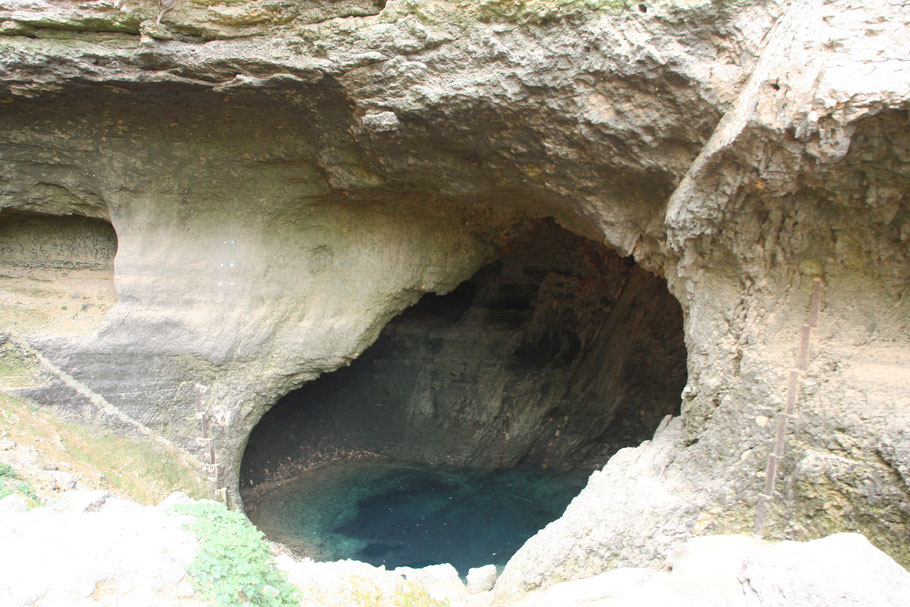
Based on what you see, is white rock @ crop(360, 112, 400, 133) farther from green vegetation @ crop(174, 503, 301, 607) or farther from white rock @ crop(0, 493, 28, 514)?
white rock @ crop(0, 493, 28, 514)

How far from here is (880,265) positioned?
108 inches

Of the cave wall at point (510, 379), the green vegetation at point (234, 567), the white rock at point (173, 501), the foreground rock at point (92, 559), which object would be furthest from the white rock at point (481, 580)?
the cave wall at point (510, 379)

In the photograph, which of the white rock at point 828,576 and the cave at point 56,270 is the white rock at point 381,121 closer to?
the cave at point 56,270

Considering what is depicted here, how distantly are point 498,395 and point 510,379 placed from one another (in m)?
0.22

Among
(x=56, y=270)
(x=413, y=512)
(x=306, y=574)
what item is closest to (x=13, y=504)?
(x=306, y=574)

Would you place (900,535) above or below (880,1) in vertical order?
below

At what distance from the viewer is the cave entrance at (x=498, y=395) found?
5.99m

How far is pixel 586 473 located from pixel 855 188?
4.54 meters

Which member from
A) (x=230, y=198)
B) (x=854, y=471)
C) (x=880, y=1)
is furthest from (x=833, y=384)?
(x=230, y=198)

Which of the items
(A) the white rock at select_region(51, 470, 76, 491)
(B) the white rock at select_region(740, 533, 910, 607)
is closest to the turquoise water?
(A) the white rock at select_region(51, 470, 76, 491)

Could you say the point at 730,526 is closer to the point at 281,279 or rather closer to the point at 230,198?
the point at 281,279

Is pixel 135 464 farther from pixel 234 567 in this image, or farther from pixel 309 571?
pixel 234 567

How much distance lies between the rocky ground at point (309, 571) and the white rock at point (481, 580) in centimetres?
79

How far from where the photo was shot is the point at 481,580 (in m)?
3.82
